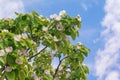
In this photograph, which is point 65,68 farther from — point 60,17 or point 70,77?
point 60,17

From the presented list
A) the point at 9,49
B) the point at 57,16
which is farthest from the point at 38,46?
the point at 9,49

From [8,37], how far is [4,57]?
57cm

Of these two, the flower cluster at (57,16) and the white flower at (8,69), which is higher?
the flower cluster at (57,16)

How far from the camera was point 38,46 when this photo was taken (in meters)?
11.4

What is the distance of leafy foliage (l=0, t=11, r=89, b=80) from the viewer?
8.47 metres

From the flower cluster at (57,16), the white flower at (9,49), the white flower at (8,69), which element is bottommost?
the white flower at (8,69)

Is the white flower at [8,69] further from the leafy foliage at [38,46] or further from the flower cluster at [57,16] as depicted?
the flower cluster at [57,16]

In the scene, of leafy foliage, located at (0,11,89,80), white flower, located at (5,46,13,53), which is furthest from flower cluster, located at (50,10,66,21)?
white flower, located at (5,46,13,53)

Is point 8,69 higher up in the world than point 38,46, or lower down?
lower down

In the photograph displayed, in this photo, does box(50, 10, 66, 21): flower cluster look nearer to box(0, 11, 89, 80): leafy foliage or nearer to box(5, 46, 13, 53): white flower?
box(0, 11, 89, 80): leafy foliage

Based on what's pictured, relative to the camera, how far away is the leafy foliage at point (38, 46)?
847cm

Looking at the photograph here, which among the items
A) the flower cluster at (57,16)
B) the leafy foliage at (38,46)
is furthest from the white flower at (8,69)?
the flower cluster at (57,16)

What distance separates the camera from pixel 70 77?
12.9 meters

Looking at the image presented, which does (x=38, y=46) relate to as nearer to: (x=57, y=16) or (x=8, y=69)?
(x=57, y=16)
